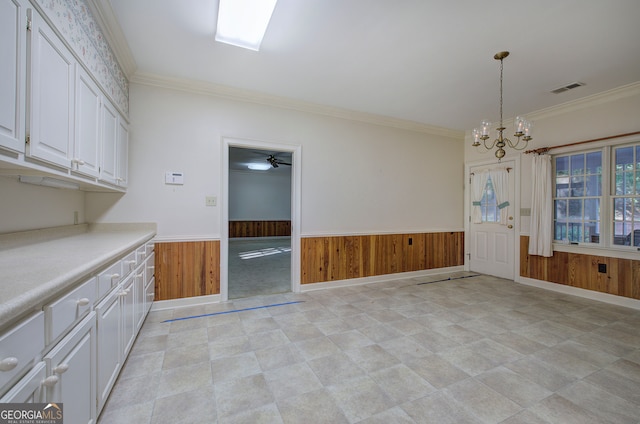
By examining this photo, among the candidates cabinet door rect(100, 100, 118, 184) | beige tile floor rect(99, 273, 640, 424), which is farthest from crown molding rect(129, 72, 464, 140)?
beige tile floor rect(99, 273, 640, 424)

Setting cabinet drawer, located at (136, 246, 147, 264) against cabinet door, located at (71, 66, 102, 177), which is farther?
cabinet drawer, located at (136, 246, 147, 264)

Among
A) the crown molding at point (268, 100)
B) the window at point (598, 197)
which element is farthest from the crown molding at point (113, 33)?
the window at point (598, 197)

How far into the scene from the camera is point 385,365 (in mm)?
2090

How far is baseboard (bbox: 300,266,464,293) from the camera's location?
400 cm

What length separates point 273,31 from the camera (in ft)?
7.89

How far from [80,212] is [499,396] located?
12.9ft

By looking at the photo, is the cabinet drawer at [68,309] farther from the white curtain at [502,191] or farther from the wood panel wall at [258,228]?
the wood panel wall at [258,228]

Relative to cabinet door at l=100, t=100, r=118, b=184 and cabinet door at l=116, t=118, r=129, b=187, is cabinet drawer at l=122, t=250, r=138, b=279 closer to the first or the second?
cabinet door at l=100, t=100, r=118, b=184

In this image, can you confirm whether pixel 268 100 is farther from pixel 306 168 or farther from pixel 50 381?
pixel 50 381

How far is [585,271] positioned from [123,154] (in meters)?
5.97

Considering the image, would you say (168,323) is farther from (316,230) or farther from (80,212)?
(316,230)

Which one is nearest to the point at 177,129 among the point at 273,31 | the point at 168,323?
the point at 273,31

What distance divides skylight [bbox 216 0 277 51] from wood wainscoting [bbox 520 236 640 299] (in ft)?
15.7

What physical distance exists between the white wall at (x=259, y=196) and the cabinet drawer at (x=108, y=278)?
29.2 ft
